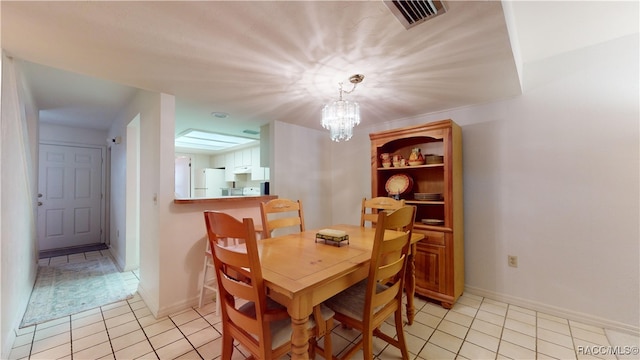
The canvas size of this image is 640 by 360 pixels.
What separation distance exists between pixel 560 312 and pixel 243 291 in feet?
8.82

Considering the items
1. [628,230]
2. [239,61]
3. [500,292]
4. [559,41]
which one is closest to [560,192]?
[628,230]

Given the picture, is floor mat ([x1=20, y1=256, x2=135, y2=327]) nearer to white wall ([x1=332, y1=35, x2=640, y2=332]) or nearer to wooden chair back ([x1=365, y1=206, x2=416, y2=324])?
wooden chair back ([x1=365, y1=206, x2=416, y2=324])

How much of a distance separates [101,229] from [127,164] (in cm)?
241

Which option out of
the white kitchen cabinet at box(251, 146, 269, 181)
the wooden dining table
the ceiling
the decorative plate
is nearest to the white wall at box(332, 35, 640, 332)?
the ceiling

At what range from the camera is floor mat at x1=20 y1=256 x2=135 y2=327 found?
2.20 meters

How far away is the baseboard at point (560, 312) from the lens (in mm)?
1887

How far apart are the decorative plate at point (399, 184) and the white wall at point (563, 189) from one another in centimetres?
58

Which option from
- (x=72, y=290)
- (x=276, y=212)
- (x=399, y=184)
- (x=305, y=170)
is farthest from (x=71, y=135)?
(x=399, y=184)

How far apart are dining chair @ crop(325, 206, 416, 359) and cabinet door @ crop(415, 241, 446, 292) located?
100 centimetres

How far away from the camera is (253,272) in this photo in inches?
41.2

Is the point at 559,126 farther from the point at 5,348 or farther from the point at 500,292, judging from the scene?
the point at 5,348

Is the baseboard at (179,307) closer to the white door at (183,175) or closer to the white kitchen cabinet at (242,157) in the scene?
the white kitchen cabinet at (242,157)

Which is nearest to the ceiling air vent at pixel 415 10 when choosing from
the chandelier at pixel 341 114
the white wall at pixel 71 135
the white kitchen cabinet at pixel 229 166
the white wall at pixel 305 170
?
the chandelier at pixel 341 114

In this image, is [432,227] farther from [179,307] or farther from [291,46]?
[179,307]
